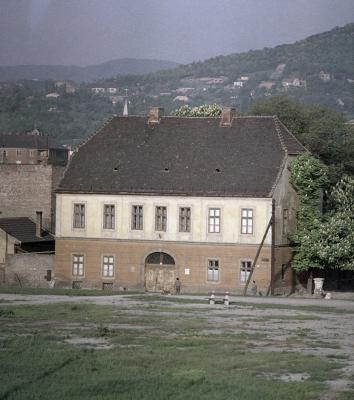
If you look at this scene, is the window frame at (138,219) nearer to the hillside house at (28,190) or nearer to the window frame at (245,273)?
the window frame at (245,273)

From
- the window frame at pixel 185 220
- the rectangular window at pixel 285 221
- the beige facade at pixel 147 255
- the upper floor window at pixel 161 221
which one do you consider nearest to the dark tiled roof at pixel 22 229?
the beige facade at pixel 147 255

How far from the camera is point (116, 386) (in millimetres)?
27625

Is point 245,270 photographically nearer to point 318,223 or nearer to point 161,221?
point 318,223

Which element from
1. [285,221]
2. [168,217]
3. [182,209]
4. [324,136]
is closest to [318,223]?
[285,221]

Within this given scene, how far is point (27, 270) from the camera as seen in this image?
70.9m

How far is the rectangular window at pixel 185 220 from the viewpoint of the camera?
225 feet

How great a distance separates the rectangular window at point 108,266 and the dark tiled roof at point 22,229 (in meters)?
7.28

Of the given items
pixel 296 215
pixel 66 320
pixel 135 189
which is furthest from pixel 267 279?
pixel 66 320

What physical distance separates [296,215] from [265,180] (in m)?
3.91

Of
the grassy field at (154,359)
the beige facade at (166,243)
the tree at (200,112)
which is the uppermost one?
the tree at (200,112)

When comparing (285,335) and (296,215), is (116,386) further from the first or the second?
(296,215)

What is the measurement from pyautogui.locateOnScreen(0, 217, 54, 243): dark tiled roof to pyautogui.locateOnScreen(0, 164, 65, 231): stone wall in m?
4.22

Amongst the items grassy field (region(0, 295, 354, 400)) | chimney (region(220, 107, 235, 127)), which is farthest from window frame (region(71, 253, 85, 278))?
grassy field (region(0, 295, 354, 400))

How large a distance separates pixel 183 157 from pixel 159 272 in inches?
302
